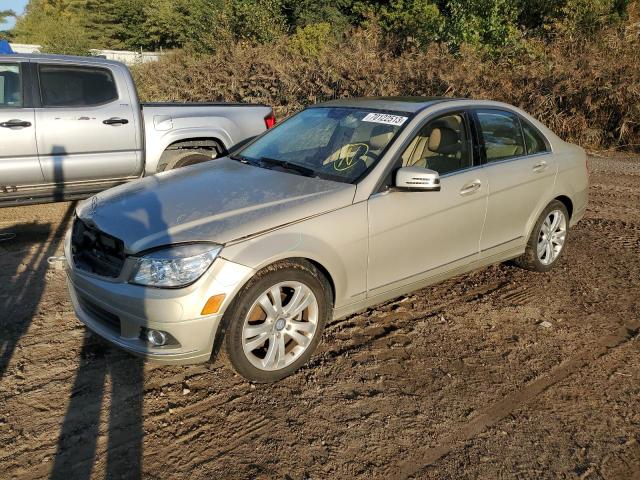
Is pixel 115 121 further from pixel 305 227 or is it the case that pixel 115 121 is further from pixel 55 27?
pixel 55 27

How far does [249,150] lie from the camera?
4.50m

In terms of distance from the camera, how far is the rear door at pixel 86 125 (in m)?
5.77

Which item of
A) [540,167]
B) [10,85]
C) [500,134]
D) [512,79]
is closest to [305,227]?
[500,134]

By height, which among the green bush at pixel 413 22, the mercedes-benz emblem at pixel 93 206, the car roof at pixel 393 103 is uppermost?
the green bush at pixel 413 22

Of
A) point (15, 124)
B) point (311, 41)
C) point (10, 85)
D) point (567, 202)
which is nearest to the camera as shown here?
point (567, 202)

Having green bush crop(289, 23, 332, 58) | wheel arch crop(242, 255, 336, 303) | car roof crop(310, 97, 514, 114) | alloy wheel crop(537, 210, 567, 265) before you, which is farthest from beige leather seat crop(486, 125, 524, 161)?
green bush crop(289, 23, 332, 58)

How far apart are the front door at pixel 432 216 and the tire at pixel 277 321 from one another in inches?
19.1

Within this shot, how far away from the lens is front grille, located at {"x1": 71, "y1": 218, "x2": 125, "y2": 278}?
308 cm

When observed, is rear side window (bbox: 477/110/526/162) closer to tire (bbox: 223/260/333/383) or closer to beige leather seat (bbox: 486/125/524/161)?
beige leather seat (bbox: 486/125/524/161)

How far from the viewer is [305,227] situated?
320cm

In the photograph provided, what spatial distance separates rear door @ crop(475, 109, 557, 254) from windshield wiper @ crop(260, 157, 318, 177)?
1462 mm

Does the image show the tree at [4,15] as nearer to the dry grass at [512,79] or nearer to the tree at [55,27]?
the tree at [55,27]

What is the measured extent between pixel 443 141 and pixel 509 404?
80.0 inches

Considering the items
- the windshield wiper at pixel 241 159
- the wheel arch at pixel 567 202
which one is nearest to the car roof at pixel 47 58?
the windshield wiper at pixel 241 159
